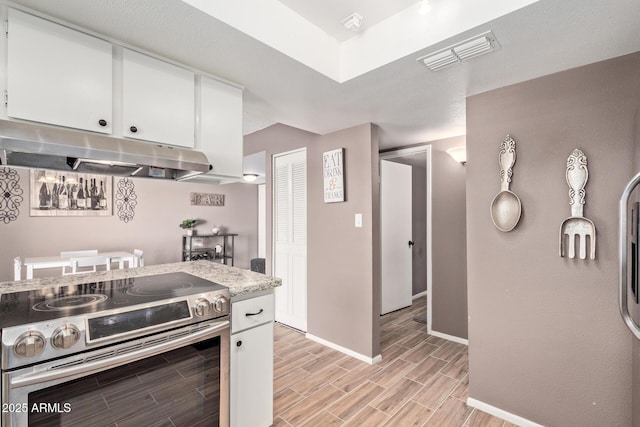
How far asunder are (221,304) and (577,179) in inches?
82.6

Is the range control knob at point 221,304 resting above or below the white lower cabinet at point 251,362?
above

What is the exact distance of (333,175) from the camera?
9.78 feet

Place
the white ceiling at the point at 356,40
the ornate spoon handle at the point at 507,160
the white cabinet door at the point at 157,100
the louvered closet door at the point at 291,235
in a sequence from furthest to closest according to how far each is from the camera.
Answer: the louvered closet door at the point at 291,235 < the ornate spoon handle at the point at 507,160 < the white cabinet door at the point at 157,100 < the white ceiling at the point at 356,40

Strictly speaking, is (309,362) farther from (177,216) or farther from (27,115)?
(177,216)

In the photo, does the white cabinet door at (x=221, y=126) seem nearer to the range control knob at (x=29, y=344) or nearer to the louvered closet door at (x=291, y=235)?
the range control knob at (x=29, y=344)

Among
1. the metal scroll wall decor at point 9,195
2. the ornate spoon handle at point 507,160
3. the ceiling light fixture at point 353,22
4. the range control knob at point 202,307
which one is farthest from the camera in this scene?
the metal scroll wall decor at point 9,195

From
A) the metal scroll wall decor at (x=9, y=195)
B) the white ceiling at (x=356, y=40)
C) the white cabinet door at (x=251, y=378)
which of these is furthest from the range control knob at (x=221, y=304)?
the metal scroll wall decor at (x=9, y=195)

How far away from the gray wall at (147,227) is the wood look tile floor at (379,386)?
234cm

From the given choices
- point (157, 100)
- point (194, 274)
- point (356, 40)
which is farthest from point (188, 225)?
point (356, 40)

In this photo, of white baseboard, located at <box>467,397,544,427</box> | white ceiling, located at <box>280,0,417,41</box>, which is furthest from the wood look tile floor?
white ceiling, located at <box>280,0,417,41</box>

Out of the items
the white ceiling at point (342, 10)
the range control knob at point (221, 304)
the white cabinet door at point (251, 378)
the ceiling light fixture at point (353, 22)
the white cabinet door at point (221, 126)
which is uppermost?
the white ceiling at point (342, 10)

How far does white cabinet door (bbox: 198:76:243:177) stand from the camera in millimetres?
1821

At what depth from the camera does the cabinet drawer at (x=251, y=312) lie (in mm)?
1588

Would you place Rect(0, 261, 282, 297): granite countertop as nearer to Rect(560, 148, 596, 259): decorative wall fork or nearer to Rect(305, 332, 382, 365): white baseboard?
Rect(305, 332, 382, 365): white baseboard
